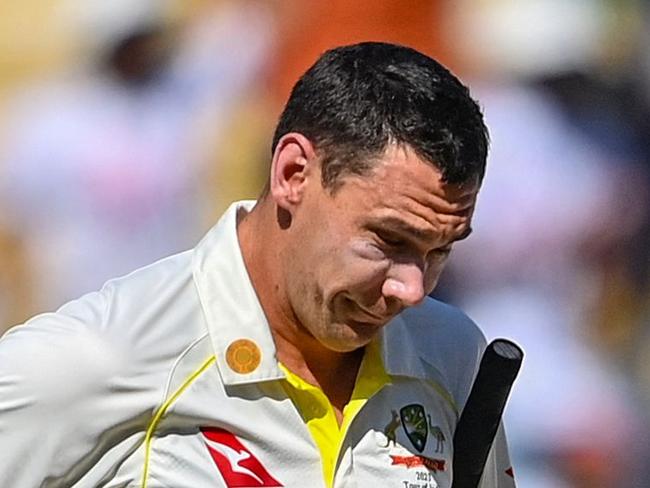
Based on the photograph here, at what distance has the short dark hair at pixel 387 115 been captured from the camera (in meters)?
1.57

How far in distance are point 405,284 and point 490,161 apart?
6.07 feet

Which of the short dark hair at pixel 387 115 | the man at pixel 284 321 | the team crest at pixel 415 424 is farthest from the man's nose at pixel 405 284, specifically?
the team crest at pixel 415 424

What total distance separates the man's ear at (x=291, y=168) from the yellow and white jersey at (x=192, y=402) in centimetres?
12

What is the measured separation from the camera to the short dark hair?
1571 millimetres

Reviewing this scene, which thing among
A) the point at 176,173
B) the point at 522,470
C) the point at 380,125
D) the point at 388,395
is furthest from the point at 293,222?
the point at 522,470

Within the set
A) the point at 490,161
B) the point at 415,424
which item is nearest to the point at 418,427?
the point at 415,424

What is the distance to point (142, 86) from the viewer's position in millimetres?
3271

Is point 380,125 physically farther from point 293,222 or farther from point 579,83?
point 579,83

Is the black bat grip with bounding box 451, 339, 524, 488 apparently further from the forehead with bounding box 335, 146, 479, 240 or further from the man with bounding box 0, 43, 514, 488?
the forehead with bounding box 335, 146, 479, 240

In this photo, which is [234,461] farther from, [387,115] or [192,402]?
[387,115]

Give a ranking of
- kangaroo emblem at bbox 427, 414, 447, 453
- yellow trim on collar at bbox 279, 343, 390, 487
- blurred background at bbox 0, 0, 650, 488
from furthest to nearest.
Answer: blurred background at bbox 0, 0, 650, 488 < kangaroo emblem at bbox 427, 414, 447, 453 < yellow trim on collar at bbox 279, 343, 390, 487

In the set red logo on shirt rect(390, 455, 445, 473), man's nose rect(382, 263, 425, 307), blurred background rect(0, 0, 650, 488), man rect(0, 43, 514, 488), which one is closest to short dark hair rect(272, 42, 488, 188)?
man rect(0, 43, 514, 488)

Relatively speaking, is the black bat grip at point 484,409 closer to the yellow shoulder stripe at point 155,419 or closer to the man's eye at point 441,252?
the man's eye at point 441,252

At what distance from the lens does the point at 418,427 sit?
1763mm
